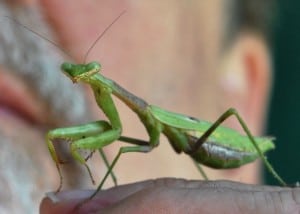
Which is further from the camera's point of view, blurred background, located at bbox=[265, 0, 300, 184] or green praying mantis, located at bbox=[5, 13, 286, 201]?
blurred background, located at bbox=[265, 0, 300, 184]

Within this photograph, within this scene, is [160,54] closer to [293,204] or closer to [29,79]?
[29,79]

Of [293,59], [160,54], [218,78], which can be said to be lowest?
[293,59]

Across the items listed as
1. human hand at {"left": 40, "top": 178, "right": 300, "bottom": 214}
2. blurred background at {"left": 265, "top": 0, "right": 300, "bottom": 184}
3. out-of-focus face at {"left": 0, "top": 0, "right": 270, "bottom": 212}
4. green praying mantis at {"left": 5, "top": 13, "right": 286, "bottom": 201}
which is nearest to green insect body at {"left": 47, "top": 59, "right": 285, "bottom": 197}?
green praying mantis at {"left": 5, "top": 13, "right": 286, "bottom": 201}

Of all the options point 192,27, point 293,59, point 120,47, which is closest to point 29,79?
point 120,47

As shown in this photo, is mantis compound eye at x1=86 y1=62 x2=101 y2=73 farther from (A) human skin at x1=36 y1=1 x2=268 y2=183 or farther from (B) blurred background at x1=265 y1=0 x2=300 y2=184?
(B) blurred background at x1=265 y1=0 x2=300 y2=184

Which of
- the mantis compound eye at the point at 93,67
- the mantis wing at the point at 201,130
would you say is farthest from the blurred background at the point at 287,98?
the mantis compound eye at the point at 93,67

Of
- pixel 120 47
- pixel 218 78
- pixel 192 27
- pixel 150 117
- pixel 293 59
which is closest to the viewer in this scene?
pixel 150 117
